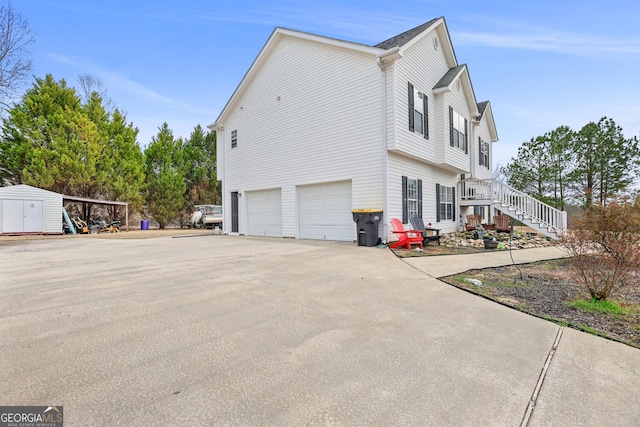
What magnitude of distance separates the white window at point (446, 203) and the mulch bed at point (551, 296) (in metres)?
7.38

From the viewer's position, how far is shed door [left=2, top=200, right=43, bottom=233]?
1600 centimetres

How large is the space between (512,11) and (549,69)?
5.23 metres

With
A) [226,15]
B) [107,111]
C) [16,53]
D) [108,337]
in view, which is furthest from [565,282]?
[107,111]

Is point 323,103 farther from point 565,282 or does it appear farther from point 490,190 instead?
point 565,282

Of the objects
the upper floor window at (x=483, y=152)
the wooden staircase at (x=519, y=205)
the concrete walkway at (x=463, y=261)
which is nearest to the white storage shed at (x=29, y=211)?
the concrete walkway at (x=463, y=261)

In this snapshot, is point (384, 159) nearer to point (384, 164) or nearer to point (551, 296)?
point (384, 164)

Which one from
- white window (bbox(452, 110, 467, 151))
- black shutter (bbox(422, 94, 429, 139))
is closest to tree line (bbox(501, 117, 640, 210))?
white window (bbox(452, 110, 467, 151))

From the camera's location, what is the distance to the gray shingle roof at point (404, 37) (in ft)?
34.4

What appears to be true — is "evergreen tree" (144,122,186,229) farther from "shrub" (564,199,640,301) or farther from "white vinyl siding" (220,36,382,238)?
"shrub" (564,199,640,301)

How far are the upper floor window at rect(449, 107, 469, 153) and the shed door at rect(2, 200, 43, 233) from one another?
72.5 ft

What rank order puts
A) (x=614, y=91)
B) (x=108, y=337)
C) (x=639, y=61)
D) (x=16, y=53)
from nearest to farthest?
(x=108, y=337), (x=639, y=61), (x=16, y=53), (x=614, y=91)

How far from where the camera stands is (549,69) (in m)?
13.5

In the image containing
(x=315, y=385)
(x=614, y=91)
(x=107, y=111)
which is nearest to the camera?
(x=315, y=385)

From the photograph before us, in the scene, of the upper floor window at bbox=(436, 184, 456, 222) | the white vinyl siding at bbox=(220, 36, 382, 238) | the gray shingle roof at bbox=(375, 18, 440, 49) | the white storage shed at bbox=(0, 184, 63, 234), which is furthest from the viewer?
the white storage shed at bbox=(0, 184, 63, 234)
